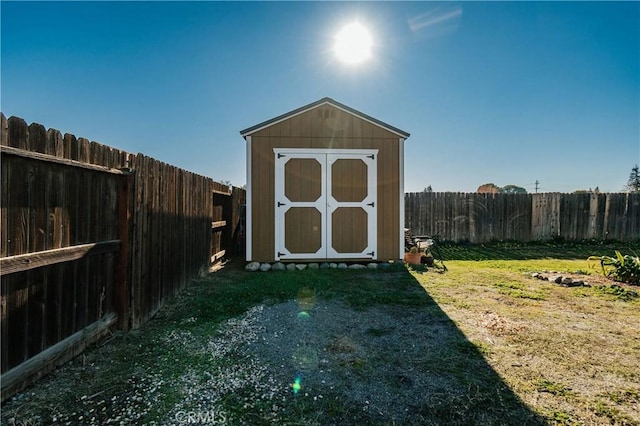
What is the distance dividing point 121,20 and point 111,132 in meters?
5.04

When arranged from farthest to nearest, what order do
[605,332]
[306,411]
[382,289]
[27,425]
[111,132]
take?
1. [111,132]
2. [382,289]
3. [605,332]
4. [306,411]
5. [27,425]

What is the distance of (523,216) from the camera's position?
1057 cm

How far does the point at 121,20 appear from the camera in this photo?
5.89m

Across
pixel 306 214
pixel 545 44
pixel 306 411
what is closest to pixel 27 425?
pixel 306 411

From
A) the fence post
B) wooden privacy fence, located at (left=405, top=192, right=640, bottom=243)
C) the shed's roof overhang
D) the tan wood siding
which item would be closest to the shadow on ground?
the fence post

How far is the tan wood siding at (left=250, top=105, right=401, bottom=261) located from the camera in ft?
21.1

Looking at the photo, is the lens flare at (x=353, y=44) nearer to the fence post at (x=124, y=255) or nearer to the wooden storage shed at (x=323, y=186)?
the wooden storage shed at (x=323, y=186)

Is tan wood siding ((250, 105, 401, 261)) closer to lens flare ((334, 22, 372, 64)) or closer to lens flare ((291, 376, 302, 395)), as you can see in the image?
lens flare ((334, 22, 372, 64))

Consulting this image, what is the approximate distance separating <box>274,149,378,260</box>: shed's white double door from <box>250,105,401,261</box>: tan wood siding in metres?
0.14

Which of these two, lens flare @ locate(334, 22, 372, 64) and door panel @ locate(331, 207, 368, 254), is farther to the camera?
door panel @ locate(331, 207, 368, 254)

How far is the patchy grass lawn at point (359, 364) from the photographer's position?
1744 mm

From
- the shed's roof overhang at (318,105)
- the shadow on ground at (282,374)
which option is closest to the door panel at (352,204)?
the shed's roof overhang at (318,105)

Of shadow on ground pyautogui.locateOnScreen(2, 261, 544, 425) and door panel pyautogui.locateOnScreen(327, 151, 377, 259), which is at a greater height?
door panel pyautogui.locateOnScreen(327, 151, 377, 259)

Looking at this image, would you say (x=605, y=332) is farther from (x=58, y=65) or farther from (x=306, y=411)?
(x=58, y=65)
